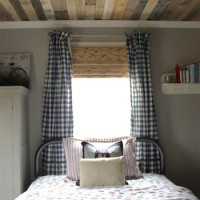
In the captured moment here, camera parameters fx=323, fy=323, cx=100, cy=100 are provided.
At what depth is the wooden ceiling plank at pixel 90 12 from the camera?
3318mm

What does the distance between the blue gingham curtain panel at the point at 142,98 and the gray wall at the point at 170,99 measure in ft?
0.52

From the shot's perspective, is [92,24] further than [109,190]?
Yes

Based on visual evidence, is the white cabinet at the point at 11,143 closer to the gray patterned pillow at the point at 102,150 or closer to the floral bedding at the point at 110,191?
the floral bedding at the point at 110,191

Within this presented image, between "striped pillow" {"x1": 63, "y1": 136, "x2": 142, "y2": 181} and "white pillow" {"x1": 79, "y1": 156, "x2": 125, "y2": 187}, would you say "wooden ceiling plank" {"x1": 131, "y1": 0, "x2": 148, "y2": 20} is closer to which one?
"striped pillow" {"x1": 63, "y1": 136, "x2": 142, "y2": 181}

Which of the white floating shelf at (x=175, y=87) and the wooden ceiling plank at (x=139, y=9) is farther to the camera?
the white floating shelf at (x=175, y=87)

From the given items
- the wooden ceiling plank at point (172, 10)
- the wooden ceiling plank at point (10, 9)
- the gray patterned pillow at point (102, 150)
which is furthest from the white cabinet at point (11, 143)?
the wooden ceiling plank at point (172, 10)

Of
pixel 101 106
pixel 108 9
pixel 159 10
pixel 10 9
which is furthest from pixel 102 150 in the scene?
pixel 10 9

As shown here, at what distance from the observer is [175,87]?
148 inches

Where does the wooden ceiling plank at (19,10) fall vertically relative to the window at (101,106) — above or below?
above

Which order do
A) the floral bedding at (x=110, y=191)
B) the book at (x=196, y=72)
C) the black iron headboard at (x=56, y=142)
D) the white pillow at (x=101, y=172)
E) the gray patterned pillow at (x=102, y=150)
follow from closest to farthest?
the floral bedding at (x=110, y=191) < the white pillow at (x=101, y=172) < the gray patterned pillow at (x=102, y=150) < the black iron headboard at (x=56, y=142) < the book at (x=196, y=72)

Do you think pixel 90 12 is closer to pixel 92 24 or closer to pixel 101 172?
pixel 92 24

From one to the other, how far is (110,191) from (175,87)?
1.55m

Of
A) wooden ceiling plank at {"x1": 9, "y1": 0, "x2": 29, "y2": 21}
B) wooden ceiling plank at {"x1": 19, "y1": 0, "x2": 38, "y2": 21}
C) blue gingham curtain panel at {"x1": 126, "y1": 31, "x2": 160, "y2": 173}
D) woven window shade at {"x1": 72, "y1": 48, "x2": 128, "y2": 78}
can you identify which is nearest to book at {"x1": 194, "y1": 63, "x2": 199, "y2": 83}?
blue gingham curtain panel at {"x1": 126, "y1": 31, "x2": 160, "y2": 173}

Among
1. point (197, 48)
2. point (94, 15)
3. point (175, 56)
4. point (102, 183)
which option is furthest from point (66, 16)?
point (102, 183)
